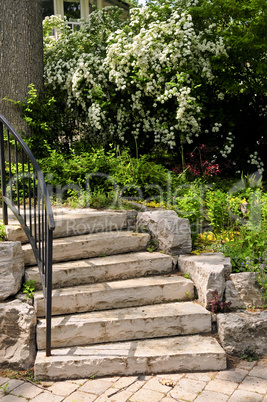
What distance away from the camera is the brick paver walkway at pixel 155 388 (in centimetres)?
286

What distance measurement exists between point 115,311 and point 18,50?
4.28 m

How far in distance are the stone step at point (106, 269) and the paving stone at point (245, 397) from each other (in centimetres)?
146

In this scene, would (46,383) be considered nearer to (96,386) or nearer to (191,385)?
(96,386)

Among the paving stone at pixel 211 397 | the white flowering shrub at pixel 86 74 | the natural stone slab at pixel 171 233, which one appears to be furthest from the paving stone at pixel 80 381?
the white flowering shrub at pixel 86 74

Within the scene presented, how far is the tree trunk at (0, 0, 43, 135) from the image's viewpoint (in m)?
5.90

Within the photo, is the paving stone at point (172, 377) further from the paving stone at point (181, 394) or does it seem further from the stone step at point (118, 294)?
the stone step at point (118, 294)

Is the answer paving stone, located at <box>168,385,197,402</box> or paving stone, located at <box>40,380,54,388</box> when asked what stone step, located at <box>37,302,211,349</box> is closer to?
paving stone, located at <box>40,380,54,388</box>

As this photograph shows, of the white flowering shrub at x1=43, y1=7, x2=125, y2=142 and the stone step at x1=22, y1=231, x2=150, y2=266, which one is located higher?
the white flowering shrub at x1=43, y1=7, x2=125, y2=142

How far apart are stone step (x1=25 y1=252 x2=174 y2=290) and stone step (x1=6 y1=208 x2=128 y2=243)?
0.37 meters

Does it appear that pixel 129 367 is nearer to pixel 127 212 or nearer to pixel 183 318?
pixel 183 318

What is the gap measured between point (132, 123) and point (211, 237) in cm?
313

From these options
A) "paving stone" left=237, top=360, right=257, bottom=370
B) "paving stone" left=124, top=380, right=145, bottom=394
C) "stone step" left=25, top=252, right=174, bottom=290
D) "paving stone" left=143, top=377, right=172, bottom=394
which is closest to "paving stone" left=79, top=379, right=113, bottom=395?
"paving stone" left=124, top=380, right=145, bottom=394

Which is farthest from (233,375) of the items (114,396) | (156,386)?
(114,396)

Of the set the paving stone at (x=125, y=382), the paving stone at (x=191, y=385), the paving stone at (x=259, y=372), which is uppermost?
the paving stone at (x=259, y=372)
